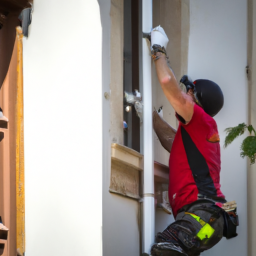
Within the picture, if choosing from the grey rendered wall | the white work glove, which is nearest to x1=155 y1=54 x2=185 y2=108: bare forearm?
the white work glove

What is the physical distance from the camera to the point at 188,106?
2779 mm

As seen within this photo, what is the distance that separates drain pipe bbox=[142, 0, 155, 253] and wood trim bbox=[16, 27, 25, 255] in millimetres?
883

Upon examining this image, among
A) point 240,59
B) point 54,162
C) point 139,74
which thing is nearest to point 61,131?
point 54,162

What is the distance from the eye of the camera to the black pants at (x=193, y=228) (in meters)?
2.60

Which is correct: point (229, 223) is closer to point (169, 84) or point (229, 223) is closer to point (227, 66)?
point (169, 84)

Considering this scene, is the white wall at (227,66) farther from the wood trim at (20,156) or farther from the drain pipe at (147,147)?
the wood trim at (20,156)

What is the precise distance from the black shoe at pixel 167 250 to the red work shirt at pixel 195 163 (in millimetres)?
360

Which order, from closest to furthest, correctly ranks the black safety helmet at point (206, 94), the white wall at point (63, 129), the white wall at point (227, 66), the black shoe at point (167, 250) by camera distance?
the black shoe at point (167, 250), the white wall at point (63, 129), the black safety helmet at point (206, 94), the white wall at point (227, 66)

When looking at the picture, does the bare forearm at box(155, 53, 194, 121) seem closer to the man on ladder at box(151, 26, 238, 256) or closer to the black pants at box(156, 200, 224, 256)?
the man on ladder at box(151, 26, 238, 256)

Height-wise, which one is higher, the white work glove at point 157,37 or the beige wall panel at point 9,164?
the white work glove at point 157,37

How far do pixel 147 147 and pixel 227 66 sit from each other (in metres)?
1.53

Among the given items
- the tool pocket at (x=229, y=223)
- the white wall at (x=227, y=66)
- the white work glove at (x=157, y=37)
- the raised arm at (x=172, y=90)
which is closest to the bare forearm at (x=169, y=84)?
the raised arm at (x=172, y=90)

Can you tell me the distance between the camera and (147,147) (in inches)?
114

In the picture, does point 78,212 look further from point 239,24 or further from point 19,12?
point 239,24
